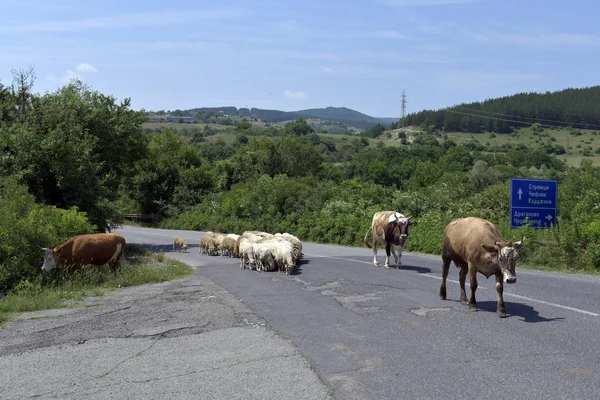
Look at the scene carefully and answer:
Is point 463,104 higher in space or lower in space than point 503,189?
higher

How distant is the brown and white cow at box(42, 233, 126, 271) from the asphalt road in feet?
12.6

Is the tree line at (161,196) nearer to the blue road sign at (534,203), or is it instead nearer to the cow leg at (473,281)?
the blue road sign at (534,203)

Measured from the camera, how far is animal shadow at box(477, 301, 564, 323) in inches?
418

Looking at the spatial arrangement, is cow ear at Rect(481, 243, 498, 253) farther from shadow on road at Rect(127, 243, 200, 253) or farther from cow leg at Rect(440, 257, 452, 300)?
shadow on road at Rect(127, 243, 200, 253)

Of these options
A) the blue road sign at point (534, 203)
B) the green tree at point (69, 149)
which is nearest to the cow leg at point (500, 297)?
the blue road sign at point (534, 203)

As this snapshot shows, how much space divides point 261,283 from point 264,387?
30.3 feet

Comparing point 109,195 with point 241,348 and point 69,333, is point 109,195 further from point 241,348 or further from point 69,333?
point 241,348

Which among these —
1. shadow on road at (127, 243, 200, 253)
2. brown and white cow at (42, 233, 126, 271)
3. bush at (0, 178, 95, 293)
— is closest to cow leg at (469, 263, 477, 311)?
brown and white cow at (42, 233, 126, 271)

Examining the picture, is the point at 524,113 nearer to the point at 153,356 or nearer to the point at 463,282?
the point at 463,282

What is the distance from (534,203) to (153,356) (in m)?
16.6

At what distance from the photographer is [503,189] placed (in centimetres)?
3008

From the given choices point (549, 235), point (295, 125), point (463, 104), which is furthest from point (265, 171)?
point (463, 104)

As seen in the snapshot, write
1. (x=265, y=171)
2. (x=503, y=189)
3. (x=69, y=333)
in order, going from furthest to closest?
(x=265, y=171), (x=503, y=189), (x=69, y=333)

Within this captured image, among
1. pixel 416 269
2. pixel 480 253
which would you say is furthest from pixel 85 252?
pixel 480 253
